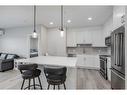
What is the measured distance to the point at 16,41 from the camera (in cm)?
658

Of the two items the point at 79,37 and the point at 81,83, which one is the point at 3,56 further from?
the point at 81,83

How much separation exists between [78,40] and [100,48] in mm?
1491

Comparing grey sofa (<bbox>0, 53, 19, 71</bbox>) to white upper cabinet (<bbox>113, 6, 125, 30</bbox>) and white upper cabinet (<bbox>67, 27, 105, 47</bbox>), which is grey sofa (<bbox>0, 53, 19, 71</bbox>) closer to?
white upper cabinet (<bbox>67, 27, 105, 47</bbox>)

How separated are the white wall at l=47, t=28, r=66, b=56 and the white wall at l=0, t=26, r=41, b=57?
41.2 inches

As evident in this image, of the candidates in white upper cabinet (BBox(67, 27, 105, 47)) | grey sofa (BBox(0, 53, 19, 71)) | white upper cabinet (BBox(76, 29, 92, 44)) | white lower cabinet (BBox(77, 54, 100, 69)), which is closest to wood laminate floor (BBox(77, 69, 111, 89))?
white lower cabinet (BBox(77, 54, 100, 69))

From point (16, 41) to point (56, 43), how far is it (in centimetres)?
277

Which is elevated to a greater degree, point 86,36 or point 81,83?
point 86,36

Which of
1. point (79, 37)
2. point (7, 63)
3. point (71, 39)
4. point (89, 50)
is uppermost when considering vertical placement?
point (79, 37)

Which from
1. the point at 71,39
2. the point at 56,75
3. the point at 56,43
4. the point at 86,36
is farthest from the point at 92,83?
the point at 56,43

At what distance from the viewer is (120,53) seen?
213 centimetres
